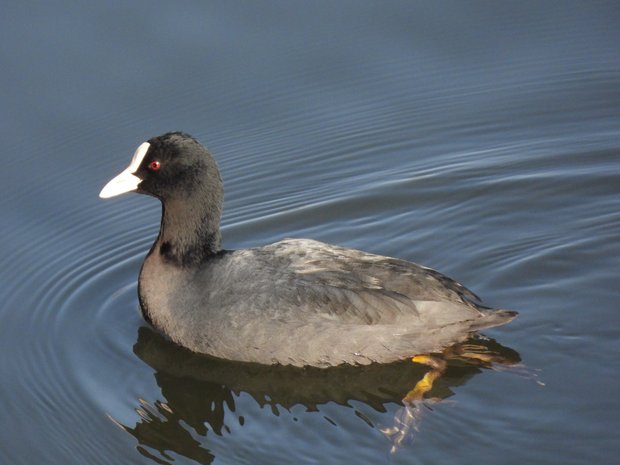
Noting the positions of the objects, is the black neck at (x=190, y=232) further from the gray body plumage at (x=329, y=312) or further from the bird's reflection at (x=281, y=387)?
the bird's reflection at (x=281, y=387)

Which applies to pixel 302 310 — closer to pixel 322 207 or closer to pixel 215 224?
pixel 215 224

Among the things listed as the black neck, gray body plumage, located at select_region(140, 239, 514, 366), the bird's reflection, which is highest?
the black neck

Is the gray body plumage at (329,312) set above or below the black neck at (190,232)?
below

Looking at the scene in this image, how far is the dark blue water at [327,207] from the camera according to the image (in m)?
6.16

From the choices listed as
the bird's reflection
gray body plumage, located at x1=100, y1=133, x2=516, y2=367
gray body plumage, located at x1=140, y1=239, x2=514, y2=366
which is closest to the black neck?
gray body plumage, located at x1=100, y1=133, x2=516, y2=367

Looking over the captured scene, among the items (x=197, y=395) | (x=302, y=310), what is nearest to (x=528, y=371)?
(x=302, y=310)

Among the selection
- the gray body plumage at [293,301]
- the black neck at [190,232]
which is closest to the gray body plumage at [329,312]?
the gray body plumage at [293,301]

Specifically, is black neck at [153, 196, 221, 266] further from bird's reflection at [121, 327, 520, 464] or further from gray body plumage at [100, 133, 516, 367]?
bird's reflection at [121, 327, 520, 464]

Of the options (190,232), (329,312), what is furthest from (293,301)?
(190,232)

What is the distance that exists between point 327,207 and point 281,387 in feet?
6.44

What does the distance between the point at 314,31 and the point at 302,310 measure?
3654mm

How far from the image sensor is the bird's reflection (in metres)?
6.30

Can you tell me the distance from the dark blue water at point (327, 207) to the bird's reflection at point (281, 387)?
0.05 ft

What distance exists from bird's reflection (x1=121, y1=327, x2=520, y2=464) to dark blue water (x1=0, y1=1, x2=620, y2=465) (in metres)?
0.02
